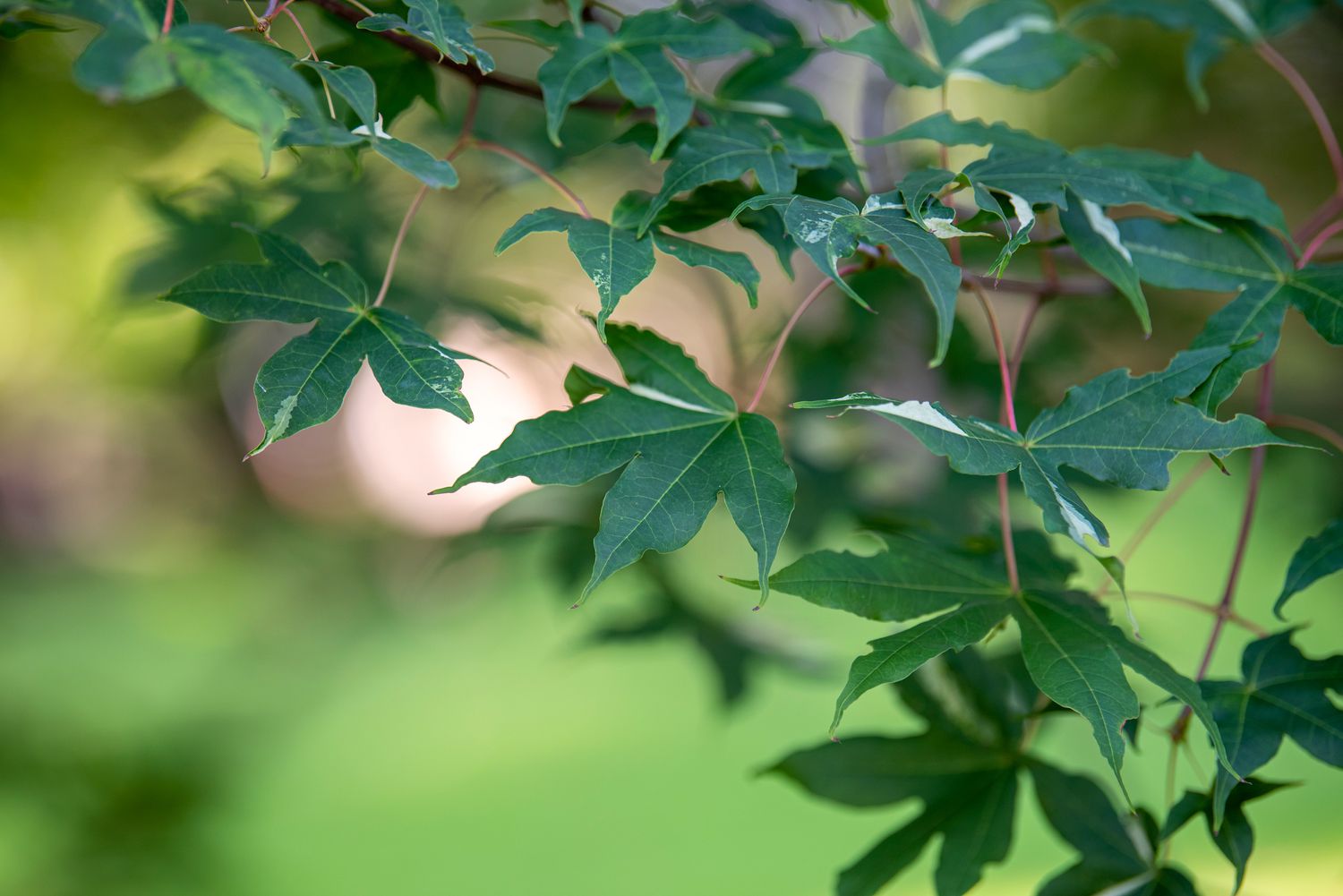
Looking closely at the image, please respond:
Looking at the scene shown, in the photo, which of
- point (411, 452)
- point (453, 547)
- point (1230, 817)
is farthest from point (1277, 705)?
point (411, 452)

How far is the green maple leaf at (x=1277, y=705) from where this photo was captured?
0.51m

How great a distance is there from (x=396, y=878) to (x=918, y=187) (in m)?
1.70

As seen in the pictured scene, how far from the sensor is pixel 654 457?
51 centimetres

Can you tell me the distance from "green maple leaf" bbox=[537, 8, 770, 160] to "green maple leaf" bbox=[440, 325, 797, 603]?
0.12 meters

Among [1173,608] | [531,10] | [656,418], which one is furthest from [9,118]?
[1173,608]

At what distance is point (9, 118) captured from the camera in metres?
1.85

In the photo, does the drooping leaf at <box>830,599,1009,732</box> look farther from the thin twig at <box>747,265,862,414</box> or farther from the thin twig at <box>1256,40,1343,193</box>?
the thin twig at <box>1256,40,1343,193</box>

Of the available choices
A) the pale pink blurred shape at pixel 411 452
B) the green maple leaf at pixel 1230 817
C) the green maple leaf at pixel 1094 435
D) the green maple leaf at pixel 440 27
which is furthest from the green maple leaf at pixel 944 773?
the pale pink blurred shape at pixel 411 452

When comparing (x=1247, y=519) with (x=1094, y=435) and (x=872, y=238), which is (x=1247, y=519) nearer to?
(x=1094, y=435)

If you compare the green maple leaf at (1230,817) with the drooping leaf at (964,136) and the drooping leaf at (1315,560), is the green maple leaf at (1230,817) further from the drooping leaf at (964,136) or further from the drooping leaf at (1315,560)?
the drooping leaf at (964,136)

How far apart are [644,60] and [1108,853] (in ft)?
1.79

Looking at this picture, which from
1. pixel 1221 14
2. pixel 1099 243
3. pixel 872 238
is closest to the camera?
pixel 872 238

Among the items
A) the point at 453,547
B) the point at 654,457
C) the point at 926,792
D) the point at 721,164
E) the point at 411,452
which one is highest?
the point at 721,164

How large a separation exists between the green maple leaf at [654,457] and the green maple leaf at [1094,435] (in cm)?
7
